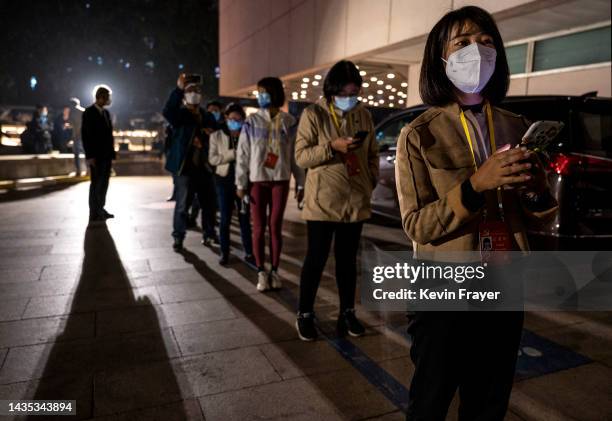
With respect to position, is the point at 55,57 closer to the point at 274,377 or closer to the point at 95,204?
the point at 95,204

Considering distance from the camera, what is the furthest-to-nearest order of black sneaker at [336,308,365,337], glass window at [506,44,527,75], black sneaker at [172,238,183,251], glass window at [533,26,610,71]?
1. glass window at [506,44,527,75]
2. glass window at [533,26,610,71]
3. black sneaker at [172,238,183,251]
4. black sneaker at [336,308,365,337]

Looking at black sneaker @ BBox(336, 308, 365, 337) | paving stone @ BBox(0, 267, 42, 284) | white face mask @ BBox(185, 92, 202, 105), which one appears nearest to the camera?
black sneaker @ BBox(336, 308, 365, 337)

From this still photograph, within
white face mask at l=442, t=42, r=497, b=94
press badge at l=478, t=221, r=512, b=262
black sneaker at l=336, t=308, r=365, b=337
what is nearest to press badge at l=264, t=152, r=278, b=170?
black sneaker at l=336, t=308, r=365, b=337

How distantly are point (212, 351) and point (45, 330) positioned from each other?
4.25 ft

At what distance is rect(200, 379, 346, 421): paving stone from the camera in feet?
7.47

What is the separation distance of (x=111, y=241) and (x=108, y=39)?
104ft

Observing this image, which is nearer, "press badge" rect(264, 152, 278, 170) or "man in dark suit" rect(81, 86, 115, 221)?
"press badge" rect(264, 152, 278, 170)

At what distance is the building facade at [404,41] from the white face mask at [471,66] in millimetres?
5139

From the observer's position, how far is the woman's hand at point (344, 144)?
2.70m

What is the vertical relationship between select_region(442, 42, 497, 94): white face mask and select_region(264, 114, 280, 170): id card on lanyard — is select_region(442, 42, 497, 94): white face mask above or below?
above

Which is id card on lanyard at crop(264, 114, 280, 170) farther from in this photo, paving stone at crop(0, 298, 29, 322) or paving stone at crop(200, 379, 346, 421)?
paving stone at crop(0, 298, 29, 322)

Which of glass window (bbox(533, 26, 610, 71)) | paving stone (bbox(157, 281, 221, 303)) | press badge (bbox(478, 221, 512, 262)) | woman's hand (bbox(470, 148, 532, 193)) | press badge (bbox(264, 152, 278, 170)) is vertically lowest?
paving stone (bbox(157, 281, 221, 303))

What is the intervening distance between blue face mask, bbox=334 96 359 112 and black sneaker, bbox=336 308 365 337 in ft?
4.71

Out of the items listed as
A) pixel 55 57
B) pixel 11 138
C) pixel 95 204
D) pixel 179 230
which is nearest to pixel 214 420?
pixel 179 230
